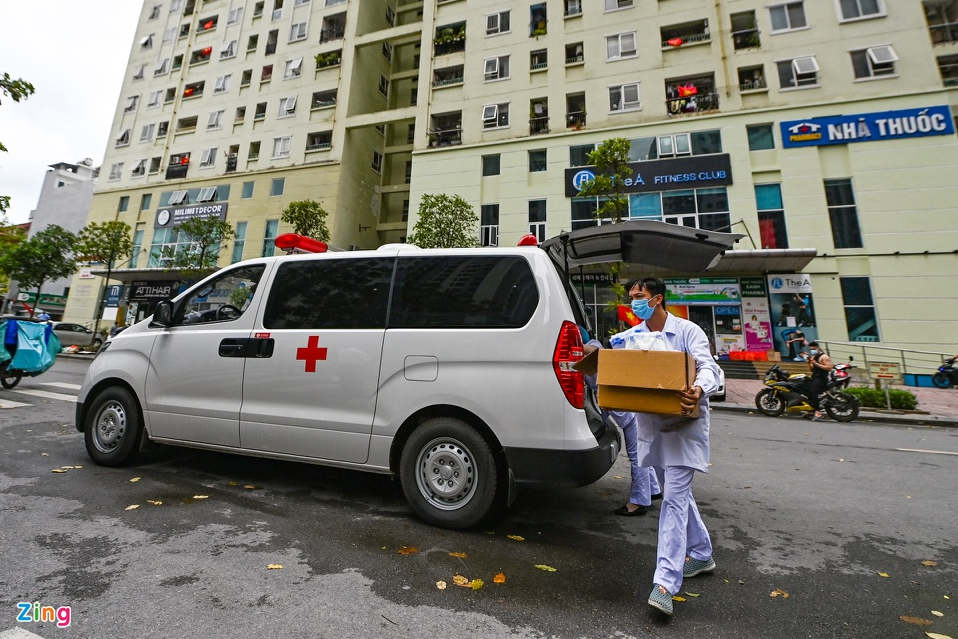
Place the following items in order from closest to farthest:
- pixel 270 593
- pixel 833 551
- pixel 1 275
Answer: pixel 270 593 → pixel 833 551 → pixel 1 275

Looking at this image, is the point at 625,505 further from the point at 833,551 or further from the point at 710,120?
the point at 710,120

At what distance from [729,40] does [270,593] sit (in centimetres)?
2659

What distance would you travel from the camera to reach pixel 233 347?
3791 mm

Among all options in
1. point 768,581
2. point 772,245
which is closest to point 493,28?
point 772,245

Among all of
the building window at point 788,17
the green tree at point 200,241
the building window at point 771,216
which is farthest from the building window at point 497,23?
the green tree at point 200,241

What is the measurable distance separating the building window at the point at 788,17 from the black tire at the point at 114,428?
89.4 ft

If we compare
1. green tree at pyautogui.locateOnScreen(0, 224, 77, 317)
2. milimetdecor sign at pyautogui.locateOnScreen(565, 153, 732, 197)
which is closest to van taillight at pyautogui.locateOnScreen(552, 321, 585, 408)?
milimetdecor sign at pyautogui.locateOnScreen(565, 153, 732, 197)

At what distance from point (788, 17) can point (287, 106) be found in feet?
95.1

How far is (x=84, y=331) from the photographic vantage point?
89.3 ft

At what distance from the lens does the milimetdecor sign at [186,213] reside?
94.7ft

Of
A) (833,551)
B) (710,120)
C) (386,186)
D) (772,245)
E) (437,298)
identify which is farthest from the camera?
(386,186)

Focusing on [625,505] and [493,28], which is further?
[493,28]

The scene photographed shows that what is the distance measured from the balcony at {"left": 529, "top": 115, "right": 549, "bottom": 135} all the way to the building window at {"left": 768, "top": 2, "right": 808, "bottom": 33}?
10947 millimetres

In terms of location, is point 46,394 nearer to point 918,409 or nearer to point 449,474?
point 449,474
